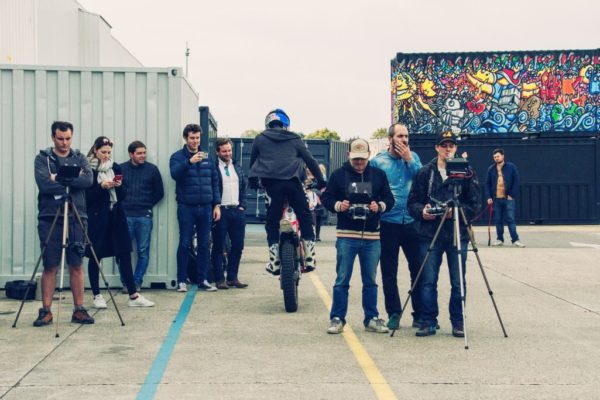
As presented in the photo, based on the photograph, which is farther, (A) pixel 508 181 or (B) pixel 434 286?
(A) pixel 508 181

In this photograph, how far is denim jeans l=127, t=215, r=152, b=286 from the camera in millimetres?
11836

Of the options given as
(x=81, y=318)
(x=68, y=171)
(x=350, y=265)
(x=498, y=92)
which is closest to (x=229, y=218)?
(x=81, y=318)

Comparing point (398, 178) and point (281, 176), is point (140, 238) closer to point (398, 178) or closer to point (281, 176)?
point (281, 176)

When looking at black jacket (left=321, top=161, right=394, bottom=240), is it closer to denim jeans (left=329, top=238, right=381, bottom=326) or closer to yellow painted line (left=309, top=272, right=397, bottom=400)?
denim jeans (left=329, top=238, right=381, bottom=326)

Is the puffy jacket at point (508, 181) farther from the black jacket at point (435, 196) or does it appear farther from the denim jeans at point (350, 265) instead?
the denim jeans at point (350, 265)

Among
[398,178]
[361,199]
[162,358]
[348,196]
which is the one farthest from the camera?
[398,178]

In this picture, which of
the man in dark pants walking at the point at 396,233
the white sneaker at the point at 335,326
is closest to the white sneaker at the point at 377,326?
the man in dark pants walking at the point at 396,233

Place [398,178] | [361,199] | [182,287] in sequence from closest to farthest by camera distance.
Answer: [361,199] < [398,178] < [182,287]

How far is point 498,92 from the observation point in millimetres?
31984

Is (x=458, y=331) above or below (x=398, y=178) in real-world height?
below

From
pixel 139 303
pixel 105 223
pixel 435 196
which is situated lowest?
pixel 139 303

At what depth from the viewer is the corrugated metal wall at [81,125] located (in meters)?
12.0

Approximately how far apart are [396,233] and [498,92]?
78.5 feet

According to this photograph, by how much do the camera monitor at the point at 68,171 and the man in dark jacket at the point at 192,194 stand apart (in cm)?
269
